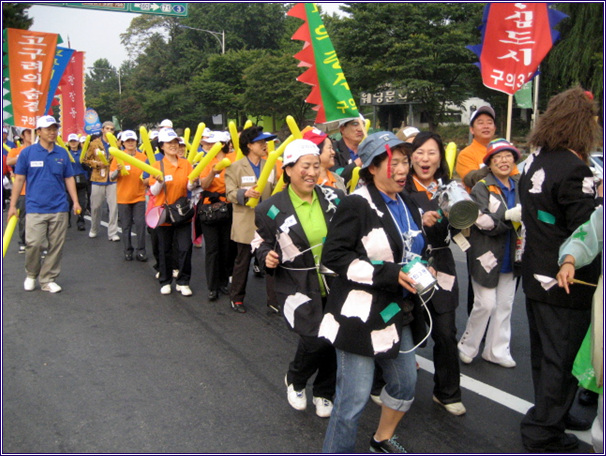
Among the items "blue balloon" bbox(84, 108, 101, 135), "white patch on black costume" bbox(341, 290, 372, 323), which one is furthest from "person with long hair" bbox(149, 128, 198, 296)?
"blue balloon" bbox(84, 108, 101, 135)

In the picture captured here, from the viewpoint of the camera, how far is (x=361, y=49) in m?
28.1

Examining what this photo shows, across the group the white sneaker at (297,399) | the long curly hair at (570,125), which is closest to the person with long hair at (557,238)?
the long curly hair at (570,125)

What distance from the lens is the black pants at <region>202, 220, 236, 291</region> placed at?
6363 mm

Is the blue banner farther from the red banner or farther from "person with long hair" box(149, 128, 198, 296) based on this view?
the red banner

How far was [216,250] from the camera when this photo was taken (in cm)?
639

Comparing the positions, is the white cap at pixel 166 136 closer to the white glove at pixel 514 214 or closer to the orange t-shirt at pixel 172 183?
the orange t-shirt at pixel 172 183

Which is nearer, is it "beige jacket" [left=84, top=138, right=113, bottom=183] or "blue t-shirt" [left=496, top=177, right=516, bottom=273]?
"blue t-shirt" [left=496, top=177, right=516, bottom=273]

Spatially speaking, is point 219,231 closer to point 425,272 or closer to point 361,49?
point 425,272

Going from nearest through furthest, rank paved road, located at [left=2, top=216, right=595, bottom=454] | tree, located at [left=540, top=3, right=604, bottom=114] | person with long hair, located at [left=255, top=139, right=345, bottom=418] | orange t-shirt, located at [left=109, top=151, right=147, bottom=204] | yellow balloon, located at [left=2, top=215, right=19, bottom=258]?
paved road, located at [left=2, top=216, right=595, bottom=454]
person with long hair, located at [left=255, top=139, right=345, bottom=418]
yellow balloon, located at [left=2, top=215, right=19, bottom=258]
orange t-shirt, located at [left=109, top=151, right=147, bottom=204]
tree, located at [left=540, top=3, right=604, bottom=114]

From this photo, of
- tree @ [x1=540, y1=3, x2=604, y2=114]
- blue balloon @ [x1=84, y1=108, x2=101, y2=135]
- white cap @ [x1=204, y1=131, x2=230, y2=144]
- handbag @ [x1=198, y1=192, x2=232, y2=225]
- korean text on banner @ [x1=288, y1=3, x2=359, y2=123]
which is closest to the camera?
korean text on banner @ [x1=288, y1=3, x2=359, y2=123]

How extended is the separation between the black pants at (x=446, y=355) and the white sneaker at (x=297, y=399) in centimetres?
88

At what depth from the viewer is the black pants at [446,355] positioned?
366cm

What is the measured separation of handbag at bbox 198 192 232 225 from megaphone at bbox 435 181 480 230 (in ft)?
10.5

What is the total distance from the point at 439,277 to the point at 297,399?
3.99ft
